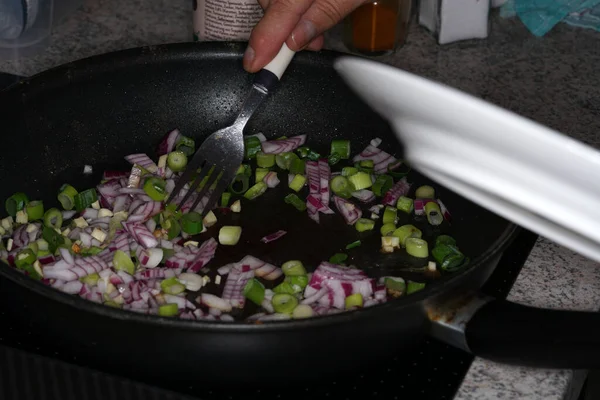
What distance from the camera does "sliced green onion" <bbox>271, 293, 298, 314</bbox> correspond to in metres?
1.02

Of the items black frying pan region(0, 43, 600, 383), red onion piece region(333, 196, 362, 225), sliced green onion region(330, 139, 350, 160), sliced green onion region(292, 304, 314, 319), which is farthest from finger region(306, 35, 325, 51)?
sliced green onion region(292, 304, 314, 319)

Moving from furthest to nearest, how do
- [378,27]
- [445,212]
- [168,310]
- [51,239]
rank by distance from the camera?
[378,27]
[445,212]
[51,239]
[168,310]

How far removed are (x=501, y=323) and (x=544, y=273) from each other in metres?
0.24

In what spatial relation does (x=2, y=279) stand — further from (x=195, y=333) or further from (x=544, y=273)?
(x=544, y=273)

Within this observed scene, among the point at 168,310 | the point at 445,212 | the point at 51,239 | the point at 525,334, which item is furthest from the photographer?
the point at 445,212

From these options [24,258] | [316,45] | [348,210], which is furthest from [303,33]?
[24,258]

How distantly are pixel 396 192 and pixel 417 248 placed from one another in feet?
0.42

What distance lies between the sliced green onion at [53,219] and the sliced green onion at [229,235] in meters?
0.21

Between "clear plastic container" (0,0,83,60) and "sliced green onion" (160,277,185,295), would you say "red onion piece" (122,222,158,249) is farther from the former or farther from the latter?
"clear plastic container" (0,0,83,60)

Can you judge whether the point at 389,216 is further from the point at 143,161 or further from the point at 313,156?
the point at 143,161

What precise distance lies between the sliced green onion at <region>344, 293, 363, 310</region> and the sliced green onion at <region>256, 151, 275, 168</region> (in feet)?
1.00

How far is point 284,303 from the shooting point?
3.37 feet

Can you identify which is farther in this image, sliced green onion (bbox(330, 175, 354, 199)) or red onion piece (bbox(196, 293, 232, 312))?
sliced green onion (bbox(330, 175, 354, 199))

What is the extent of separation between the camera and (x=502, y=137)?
0.70m
